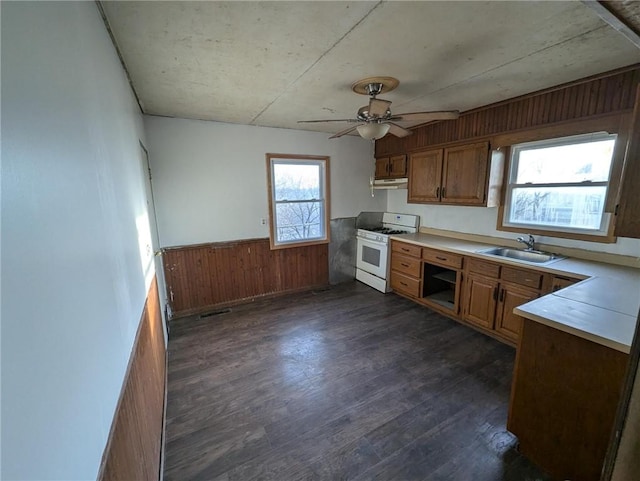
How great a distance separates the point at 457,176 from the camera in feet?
11.0

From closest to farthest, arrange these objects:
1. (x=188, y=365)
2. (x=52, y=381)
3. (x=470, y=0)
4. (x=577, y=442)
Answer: (x=52, y=381), (x=470, y=0), (x=577, y=442), (x=188, y=365)

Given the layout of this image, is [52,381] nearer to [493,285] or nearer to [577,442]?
[577,442]

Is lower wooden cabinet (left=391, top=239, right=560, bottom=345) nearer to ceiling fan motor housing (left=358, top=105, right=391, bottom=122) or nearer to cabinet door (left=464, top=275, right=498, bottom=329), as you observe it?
cabinet door (left=464, top=275, right=498, bottom=329)

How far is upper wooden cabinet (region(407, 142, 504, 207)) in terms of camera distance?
3055 millimetres

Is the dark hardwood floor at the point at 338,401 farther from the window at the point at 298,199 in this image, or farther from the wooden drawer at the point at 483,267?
the window at the point at 298,199

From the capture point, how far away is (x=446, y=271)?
12.4 feet

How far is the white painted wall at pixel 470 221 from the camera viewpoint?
7.74 ft

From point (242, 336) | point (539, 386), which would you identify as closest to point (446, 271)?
point (539, 386)

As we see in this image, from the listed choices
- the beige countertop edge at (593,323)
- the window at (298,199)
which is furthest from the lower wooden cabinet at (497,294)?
the window at (298,199)

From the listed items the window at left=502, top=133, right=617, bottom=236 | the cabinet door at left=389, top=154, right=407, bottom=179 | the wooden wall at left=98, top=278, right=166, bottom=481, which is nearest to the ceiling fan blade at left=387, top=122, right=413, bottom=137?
the window at left=502, top=133, right=617, bottom=236

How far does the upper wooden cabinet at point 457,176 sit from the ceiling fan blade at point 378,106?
5.50ft

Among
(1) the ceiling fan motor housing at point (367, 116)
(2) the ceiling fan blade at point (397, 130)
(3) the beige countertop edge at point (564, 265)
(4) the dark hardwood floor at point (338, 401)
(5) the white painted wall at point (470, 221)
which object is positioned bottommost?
(4) the dark hardwood floor at point (338, 401)

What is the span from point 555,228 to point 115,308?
12.0ft

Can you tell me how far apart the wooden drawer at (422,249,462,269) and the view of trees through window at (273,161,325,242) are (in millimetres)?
1641
